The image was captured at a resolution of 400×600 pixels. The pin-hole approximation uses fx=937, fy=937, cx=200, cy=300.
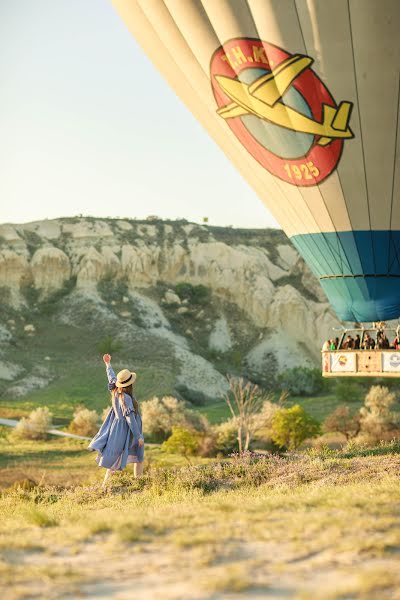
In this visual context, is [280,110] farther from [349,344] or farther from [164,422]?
[164,422]

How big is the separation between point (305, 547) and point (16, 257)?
59149 mm

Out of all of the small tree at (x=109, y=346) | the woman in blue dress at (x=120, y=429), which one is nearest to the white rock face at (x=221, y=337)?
the small tree at (x=109, y=346)

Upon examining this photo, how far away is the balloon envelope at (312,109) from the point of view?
15070 mm

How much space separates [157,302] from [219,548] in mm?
60085

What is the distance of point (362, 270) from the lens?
17.1m

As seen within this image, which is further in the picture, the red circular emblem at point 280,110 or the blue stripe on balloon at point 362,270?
the blue stripe on balloon at point 362,270

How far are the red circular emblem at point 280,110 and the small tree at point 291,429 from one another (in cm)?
2111

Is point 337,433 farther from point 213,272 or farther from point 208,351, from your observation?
point 213,272

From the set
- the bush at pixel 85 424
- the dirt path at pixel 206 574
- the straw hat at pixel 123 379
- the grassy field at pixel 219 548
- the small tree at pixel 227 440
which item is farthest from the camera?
the bush at pixel 85 424

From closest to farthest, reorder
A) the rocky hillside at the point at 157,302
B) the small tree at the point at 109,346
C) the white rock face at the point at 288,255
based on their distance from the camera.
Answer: the small tree at the point at 109,346
the rocky hillside at the point at 157,302
the white rock face at the point at 288,255

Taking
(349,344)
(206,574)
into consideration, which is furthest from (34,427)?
(206,574)

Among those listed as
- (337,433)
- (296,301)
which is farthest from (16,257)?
(337,433)

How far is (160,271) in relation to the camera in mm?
69250

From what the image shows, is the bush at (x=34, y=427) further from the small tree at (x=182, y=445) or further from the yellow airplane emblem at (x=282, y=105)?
the yellow airplane emblem at (x=282, y=105)
